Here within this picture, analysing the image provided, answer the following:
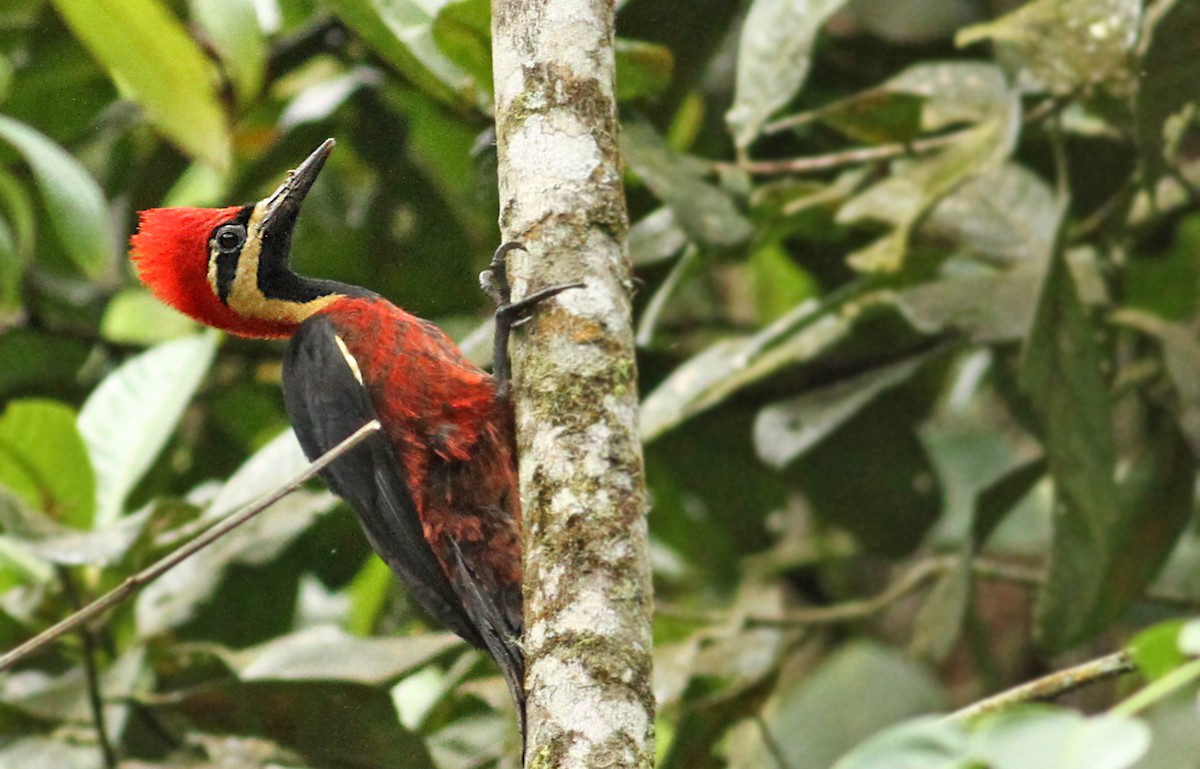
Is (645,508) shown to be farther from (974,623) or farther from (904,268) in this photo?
(974,623)

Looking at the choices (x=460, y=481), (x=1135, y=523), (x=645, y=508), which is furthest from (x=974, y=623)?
(x=645, y=508)

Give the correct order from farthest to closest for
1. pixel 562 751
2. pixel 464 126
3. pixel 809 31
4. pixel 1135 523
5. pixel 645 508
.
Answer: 1. pixel 464 126
2. pixel 1135 523
3. pixel 809 31
4. pixel 645 508
5. pixel 562 751

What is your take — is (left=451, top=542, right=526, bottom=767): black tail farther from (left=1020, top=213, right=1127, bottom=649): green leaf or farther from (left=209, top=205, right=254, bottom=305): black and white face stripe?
(left=1020, top=213, right=1127, bottom=649): green leaf

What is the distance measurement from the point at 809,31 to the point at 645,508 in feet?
4.30

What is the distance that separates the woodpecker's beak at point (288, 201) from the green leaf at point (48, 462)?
59 centimetres

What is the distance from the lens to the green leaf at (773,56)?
9.18 ft

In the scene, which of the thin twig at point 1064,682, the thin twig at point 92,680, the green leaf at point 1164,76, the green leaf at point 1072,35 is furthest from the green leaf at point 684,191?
the thin twig at point 92,680

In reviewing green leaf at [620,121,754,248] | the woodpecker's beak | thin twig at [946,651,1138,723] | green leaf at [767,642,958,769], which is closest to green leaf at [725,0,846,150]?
green leaf at [620,121,754,248]

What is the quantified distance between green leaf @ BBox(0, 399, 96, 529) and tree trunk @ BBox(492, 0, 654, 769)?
4.54ft

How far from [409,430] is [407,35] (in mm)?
770

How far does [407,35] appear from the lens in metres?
2.70

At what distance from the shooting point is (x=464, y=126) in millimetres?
3268

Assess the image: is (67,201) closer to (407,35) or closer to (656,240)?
(407,35)

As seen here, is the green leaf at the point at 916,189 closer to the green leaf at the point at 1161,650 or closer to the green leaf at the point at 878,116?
the green leaf at the point at 878,116
